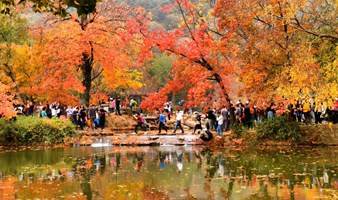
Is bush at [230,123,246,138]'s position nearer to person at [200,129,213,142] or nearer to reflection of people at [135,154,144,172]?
person at [200,129,213,142]

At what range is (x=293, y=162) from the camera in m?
22.6

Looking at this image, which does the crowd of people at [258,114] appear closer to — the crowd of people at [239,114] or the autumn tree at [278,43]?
the crowd of people at [239,114]

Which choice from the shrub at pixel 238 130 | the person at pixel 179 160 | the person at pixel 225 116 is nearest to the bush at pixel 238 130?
the shrub at pixel 238 130

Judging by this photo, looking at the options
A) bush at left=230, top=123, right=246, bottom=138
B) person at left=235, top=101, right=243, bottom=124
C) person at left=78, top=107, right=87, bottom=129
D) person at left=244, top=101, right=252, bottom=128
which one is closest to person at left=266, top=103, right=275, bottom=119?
person at left=244, top=101, right=252, bottom=128

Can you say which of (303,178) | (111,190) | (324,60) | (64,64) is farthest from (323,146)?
(64,64)

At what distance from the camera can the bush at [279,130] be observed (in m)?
29.9

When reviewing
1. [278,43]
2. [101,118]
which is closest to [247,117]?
[278,43]

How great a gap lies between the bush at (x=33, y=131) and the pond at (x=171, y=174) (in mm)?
4349

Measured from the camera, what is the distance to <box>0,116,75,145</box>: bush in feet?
112

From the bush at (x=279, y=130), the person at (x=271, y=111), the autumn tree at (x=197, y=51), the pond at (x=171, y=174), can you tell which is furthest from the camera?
the person at (x=271, y=111)

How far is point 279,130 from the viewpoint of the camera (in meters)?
30.0

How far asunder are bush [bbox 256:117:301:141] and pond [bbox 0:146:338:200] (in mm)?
1948

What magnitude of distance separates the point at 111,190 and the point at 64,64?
25492 millimetres

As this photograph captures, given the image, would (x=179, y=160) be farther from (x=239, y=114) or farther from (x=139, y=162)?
(x=239, y=114)
